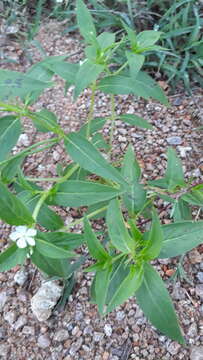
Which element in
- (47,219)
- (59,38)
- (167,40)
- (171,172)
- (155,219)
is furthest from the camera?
(59,38)

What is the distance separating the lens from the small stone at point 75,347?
143 centimetres

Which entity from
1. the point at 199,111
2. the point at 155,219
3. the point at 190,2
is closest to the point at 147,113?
the point at 199,111

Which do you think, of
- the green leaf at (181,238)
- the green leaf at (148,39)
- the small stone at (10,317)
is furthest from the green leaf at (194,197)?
the small stone at (10,317)

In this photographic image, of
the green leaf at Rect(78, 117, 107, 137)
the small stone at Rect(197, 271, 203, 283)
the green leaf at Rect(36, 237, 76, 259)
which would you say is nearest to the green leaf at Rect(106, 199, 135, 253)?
the green leaf at Rect(36, 237, 76, 259)

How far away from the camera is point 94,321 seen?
1.48m

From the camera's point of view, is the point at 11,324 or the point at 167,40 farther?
the point at 167,40

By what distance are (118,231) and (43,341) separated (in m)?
0.61

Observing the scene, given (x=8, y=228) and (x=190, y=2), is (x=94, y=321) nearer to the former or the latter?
(x=8, y=228)

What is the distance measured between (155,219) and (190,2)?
4.74 feet

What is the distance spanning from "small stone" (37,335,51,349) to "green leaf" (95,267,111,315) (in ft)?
1.68

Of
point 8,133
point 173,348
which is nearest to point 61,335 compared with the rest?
point 173,348

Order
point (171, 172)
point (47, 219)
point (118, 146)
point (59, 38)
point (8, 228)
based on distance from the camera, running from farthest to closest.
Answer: point (59, 38)
point (118, 146)
point (8, 228)
point (171, 172)
point (47, 219)

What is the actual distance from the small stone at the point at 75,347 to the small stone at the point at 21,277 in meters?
0.27

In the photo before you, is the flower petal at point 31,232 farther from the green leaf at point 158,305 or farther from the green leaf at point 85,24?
the green leaf at point 85,24
